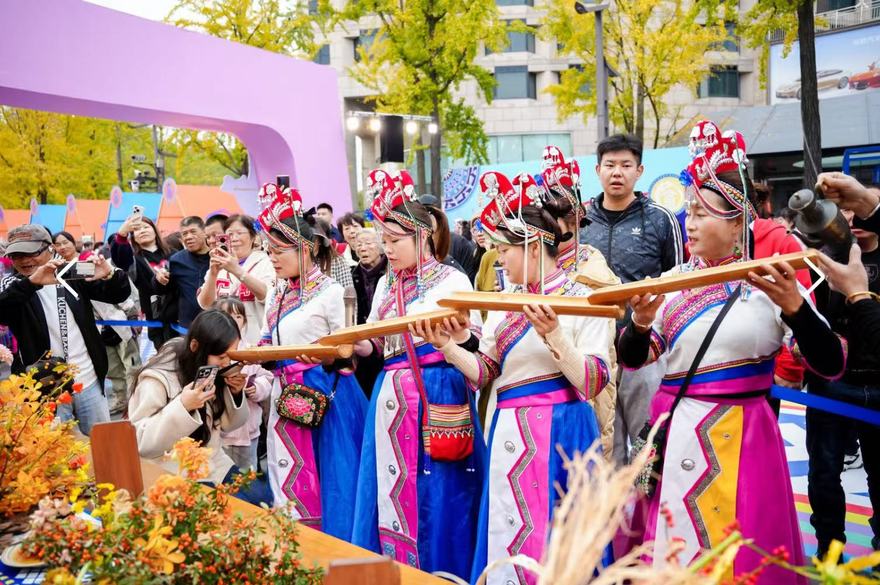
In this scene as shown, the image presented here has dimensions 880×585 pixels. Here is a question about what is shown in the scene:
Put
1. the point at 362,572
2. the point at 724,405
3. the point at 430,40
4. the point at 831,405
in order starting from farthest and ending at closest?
the point at 430,40, the point at 831,405, the point at 724,405, the point at 362,572

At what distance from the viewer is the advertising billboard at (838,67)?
742 inches

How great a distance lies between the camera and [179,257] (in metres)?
5.74

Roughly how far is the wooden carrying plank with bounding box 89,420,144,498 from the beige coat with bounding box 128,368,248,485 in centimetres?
55

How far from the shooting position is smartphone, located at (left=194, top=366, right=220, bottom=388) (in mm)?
2896

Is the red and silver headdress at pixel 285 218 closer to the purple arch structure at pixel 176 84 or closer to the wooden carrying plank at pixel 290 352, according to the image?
the wooden carrying plank at pixel 290 352

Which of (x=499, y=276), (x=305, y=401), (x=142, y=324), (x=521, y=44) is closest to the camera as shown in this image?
(x=305, y=401)

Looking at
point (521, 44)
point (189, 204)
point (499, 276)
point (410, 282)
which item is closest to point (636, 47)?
point (189, 204)

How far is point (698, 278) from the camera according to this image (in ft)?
6.60

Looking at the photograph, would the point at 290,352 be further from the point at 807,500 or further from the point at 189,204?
the point at 189,204

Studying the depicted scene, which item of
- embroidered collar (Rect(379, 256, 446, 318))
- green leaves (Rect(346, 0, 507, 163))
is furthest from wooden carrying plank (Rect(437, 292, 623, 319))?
green leaves (Rect(346, 0, 507, 163))

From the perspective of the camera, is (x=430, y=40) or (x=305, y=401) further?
(x=430, y=40)

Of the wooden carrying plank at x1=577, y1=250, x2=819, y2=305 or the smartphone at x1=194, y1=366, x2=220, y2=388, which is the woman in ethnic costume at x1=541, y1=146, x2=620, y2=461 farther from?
the smartphone at x1=194, y1=366, x2=220, y2=388

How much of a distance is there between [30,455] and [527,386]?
61.3 inches

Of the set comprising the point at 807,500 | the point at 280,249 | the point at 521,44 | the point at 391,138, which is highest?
the point at 521,44
